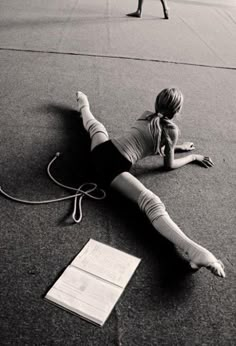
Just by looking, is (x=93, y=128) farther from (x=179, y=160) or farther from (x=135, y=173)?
(x=179, y=160)

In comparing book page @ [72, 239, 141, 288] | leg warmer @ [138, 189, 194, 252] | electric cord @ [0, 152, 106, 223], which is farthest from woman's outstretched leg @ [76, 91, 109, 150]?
book page @ [72, 239, 141, 288]

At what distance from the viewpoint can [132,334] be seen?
1.11 metres

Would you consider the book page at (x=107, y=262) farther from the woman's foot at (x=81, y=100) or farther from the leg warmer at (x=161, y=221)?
the woman's foot at (x=81, y=100)

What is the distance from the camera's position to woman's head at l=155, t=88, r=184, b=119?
153 cm

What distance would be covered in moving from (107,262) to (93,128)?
783 millimetres

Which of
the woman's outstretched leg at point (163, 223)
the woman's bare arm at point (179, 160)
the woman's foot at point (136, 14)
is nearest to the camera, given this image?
the woman's outstretched leg at point (163, 223)

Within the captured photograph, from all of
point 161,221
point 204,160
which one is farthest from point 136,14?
point 161,221

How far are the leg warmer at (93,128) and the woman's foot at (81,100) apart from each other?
0.68 feet

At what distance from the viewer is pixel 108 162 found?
158 centimetres

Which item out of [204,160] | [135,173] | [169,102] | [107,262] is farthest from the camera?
[204,160]

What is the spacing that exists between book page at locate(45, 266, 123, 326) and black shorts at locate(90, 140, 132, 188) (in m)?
0.45

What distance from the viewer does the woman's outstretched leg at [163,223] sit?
1.25 meters

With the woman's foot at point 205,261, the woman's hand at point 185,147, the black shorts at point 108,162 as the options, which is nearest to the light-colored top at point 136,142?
the black shorts at point 108,162

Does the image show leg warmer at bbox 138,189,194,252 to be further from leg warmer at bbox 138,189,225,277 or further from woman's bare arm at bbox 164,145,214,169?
woman's bare arm at bbox 164,145,214,169
